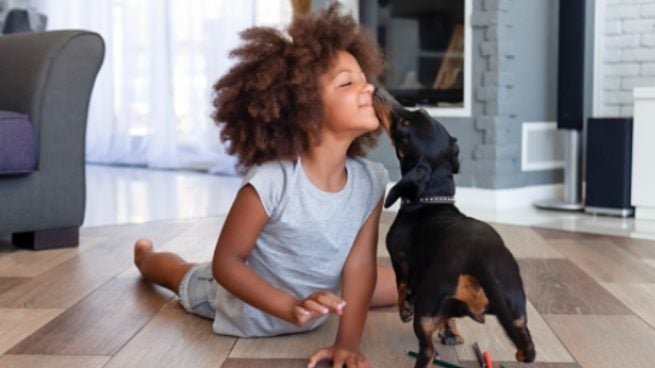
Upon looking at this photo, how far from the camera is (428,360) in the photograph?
1263 millimetres

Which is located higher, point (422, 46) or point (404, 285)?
point (422, 46)

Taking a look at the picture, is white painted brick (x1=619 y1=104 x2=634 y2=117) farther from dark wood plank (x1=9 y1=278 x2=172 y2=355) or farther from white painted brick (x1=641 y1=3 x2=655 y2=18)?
dark wood plank (x1=9 y1=278 x2=172 y2=355)

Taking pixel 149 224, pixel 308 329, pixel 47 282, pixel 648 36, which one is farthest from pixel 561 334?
pixel 648 36

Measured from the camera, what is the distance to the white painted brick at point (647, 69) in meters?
4.16

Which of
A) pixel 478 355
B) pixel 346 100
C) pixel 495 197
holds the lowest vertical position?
pixel 495 197

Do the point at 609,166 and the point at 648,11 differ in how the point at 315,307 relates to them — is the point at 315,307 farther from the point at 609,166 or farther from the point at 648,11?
the point at 648,11

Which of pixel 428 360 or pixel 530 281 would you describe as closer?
pixel 428 360

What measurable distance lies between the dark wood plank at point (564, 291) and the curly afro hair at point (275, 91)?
0.71 m

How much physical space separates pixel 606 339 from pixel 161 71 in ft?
15.1

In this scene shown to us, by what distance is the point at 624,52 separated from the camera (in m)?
4.23

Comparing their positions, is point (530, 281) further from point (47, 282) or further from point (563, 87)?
point (563, 87)

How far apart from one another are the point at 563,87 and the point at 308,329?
2625 millimetres

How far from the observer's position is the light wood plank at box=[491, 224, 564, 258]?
266 cm

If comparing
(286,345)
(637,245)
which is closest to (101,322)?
(286,345)
